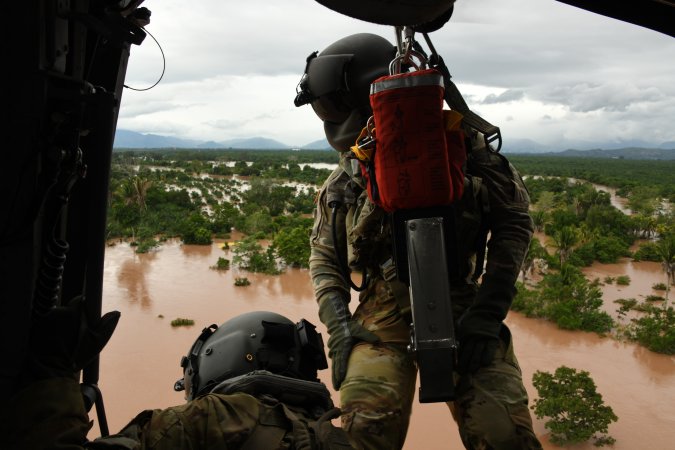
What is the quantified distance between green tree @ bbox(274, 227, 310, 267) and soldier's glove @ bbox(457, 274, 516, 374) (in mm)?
13048

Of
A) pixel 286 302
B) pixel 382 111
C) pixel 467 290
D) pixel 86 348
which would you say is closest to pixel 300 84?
pixel 382 111

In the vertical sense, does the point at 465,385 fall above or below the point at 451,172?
below

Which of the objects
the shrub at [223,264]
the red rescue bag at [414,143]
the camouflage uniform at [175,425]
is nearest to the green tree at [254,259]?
the shrub at [223,264]

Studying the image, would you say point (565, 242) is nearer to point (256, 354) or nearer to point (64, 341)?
point (256, 354)

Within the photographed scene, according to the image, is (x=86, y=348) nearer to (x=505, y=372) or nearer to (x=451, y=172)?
(x=451, y=172)

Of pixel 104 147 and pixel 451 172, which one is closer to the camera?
pixel 104 147

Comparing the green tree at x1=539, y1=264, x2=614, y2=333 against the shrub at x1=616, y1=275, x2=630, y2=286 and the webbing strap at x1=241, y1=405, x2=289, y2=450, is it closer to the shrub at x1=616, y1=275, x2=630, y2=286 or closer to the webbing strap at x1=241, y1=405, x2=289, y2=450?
the shrub at x1=616, y1=275, x2=630, y2=286

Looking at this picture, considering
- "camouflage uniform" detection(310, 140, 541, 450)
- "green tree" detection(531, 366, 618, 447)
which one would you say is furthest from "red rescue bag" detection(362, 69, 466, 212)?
"green tree" detection(531, 366, 618, 447)

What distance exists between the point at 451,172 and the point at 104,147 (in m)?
1.10

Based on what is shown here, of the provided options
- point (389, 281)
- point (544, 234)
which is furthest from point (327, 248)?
point (544, 234)

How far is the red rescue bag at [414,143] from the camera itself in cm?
181

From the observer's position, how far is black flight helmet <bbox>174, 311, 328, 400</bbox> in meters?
2.01

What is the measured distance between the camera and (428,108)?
5.95 feet

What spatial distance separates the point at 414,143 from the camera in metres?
1.82
